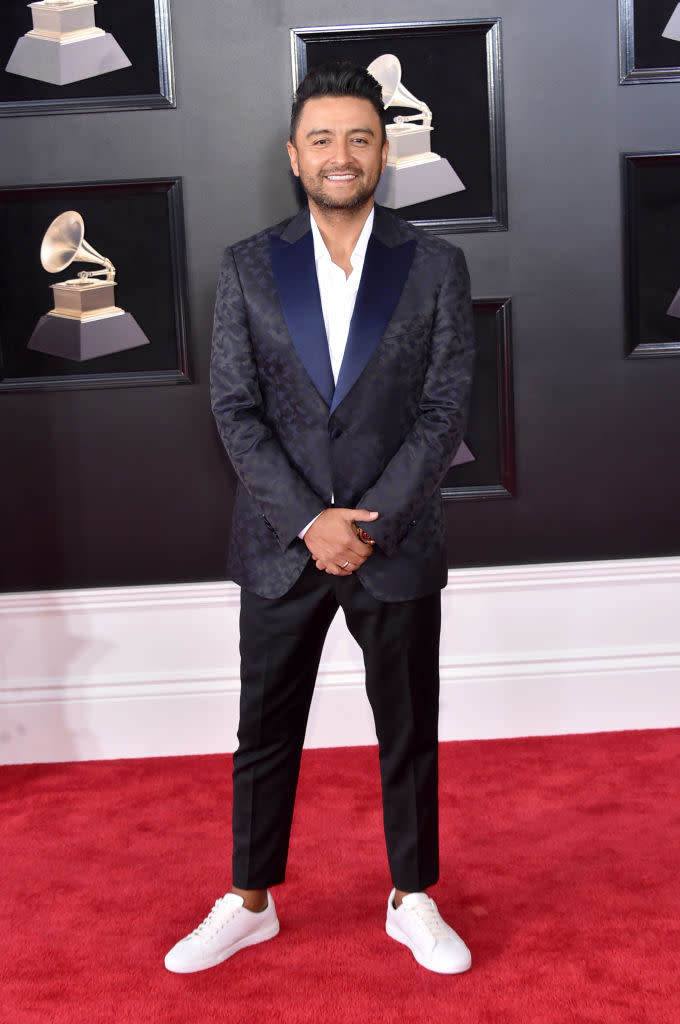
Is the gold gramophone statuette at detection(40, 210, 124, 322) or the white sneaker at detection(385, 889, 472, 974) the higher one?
the gold gramophone statuette at detection(40, 210, 124, 322)

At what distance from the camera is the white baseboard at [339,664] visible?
11.3ft

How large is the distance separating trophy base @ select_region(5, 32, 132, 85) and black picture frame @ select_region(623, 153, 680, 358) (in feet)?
5.02

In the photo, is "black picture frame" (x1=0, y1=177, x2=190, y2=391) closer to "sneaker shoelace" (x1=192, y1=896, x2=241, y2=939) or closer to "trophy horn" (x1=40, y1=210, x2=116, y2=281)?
"trophy horn" (x1=40, y1=210, x2=116, y2=281)

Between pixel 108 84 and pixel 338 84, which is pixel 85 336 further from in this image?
pixel 338 84

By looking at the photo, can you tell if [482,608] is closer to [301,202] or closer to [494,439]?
[494,439]

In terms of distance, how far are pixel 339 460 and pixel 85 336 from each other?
4.60 feet

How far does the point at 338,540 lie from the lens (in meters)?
2.13

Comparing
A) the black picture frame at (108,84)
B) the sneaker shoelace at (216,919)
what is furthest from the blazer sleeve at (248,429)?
the black picture frame at (108,84)

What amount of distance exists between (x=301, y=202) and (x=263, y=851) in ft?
6.14

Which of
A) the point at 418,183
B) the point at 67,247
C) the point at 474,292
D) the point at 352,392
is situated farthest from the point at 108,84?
the point at 352,392

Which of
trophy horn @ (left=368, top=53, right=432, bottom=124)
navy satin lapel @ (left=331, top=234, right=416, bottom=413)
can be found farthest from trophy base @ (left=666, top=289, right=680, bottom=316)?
navy satin lapel @ (left=331, top=234, right=416, bottom=413)

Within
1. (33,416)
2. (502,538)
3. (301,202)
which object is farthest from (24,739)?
(301,202)

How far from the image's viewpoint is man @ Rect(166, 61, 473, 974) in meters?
2.17

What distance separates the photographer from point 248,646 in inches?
91.7
